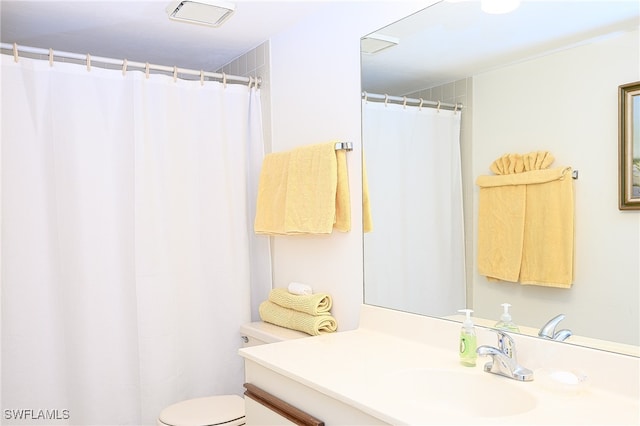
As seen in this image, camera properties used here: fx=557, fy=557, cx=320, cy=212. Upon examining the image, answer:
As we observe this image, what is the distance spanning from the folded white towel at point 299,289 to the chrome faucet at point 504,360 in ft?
3.41

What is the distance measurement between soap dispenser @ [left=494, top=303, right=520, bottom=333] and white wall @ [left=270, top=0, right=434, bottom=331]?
2.21 ft

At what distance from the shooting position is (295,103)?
104 inches

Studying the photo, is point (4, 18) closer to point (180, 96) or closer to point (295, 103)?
point (180, 96)

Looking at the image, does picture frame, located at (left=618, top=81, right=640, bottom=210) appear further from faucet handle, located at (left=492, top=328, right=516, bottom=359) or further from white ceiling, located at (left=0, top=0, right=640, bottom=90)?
faucet handle, located at (left=492, top=328, right=516, bottom=359)

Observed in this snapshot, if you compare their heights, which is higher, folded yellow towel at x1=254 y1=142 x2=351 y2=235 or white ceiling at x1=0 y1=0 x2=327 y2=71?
white ceiling at x1=0 y1=0 x2=327 y2=71

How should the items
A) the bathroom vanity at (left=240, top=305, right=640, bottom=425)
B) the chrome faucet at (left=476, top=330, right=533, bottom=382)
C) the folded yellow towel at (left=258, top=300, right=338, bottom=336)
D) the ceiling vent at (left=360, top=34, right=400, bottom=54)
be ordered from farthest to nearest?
the folded yellow towel at (left=258, top=300, right=338, bottom=336) → the ceiling vent at (left=360, top=34, right=400, bottom=54) → the chrome faucet at (left=476, top=330, right=533, bottom=382) → the bathroom vanity at (left=240, top=305, right=640, bottom=425)

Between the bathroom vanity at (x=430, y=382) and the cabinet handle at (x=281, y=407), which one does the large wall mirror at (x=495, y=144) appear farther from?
the cabinet handle at (x=281, y=407)

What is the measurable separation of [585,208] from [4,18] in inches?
98.7

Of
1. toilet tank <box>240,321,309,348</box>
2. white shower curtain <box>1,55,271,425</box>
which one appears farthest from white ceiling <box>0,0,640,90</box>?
toilet tank <box>240,321,309,348</box>

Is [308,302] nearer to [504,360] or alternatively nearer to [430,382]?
[430,382]

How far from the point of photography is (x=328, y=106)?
2.41 m

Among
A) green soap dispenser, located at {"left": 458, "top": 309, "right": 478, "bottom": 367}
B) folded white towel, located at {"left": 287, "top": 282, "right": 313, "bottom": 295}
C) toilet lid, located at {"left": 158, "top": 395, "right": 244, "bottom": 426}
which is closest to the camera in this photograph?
green soap dispenser, located at {"left": 458, "top": 309, "right": 478, "bottom": 367}

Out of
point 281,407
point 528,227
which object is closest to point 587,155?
point 528,227

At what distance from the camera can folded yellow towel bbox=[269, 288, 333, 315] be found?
2324 millimetres
